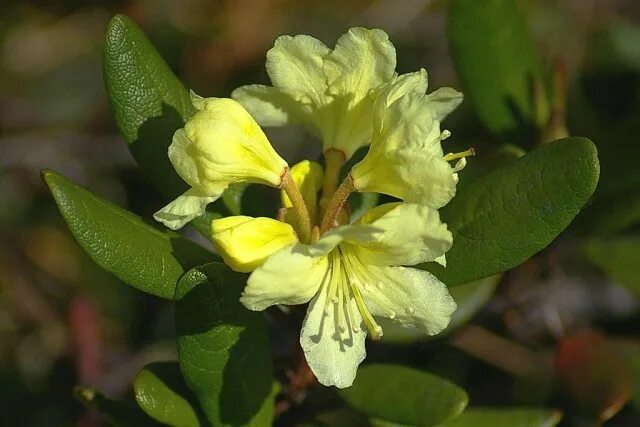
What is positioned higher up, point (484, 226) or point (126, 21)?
point (126, 21)

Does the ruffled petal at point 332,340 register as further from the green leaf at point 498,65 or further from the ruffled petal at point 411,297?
the green leaf at point 498,65

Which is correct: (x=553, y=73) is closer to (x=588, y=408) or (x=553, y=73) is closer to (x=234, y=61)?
(x=588, y=408)

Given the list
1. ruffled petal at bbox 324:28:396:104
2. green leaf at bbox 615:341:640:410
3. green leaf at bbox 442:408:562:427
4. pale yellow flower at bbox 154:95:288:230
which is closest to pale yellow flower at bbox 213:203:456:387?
pale yellow flower at bbox 154:95:288:230

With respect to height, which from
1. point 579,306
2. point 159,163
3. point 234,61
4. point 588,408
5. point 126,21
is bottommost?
point 579,306

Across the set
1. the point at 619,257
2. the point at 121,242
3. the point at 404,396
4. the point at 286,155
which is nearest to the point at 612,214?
the point at 619,257

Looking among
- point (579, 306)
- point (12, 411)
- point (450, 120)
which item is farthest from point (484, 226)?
point (12, 411)
